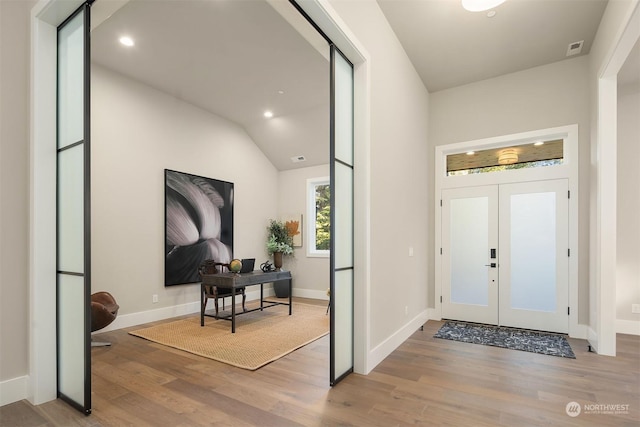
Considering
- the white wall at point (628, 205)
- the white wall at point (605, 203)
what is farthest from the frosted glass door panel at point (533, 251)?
the white wall at point (628, 205)

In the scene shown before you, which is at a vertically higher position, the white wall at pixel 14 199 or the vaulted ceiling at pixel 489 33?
the vaulted ceiling at pixel 489 33

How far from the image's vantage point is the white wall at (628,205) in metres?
4.55

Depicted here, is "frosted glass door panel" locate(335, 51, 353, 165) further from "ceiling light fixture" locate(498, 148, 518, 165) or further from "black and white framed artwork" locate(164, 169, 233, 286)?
"black and white framed artwork" locate(164, 169, 233, 286)

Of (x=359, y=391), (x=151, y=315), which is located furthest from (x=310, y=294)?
(x=359, y=391)

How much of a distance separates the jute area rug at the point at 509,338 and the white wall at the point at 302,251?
294 cm

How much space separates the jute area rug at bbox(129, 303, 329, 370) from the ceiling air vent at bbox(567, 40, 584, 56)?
468cm

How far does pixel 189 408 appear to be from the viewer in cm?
246

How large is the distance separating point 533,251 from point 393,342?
8.08ft

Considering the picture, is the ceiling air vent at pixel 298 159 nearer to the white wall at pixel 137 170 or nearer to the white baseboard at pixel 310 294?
the white wall at pixel 137 170

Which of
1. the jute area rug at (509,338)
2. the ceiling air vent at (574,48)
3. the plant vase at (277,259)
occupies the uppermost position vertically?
the ceiling air vent at (574,48)

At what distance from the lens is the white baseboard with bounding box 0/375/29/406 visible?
92.9 inches

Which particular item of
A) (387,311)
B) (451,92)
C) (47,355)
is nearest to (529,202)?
(451,92)

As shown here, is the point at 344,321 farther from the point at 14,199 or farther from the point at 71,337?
the point at 14,199

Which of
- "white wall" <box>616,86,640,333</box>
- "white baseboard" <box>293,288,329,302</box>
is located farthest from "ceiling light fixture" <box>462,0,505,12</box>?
"white baseboard" <box>293,288,329,302</box>
